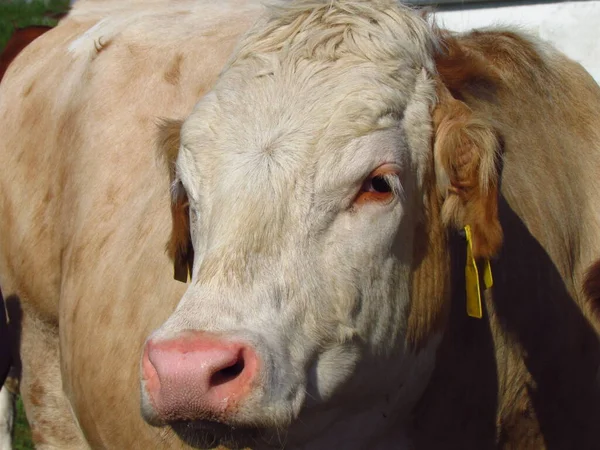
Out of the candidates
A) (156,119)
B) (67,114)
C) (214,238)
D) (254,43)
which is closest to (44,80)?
(67,114)

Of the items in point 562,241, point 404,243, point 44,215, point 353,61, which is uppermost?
point 353,61

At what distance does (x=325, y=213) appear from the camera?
2885mm

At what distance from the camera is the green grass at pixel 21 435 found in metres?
6.15

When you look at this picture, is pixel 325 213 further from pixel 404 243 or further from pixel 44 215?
pixel 44 215

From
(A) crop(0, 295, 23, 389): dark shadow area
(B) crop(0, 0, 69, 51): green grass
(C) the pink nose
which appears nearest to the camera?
(C) the pink nose

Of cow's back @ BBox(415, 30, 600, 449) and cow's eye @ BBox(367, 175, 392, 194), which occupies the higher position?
cow's eye @ BBox(367, 175, 392, 194)

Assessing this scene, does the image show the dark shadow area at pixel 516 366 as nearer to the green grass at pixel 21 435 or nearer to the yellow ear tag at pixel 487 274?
the yellow ear tag at pixel 487 274

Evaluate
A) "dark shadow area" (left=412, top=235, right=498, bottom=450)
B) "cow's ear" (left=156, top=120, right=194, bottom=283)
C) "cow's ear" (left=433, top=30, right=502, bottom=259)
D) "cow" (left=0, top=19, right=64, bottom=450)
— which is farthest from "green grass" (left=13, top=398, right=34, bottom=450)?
"cow's ear" (left=433, top=30, right=502, bottom=259)

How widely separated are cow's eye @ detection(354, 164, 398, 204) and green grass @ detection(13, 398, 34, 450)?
3742 mm

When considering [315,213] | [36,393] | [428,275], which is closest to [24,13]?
[36,393]

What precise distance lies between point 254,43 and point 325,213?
26.0 inches

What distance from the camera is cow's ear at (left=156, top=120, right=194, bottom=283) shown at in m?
3.47

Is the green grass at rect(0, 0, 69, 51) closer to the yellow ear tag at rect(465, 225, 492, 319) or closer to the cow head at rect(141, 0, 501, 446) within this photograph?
the cow head at rect(141, 0, 501, 446)

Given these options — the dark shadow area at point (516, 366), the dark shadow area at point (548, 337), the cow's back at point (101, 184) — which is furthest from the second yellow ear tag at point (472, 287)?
the cow's back at point (101, 184)
